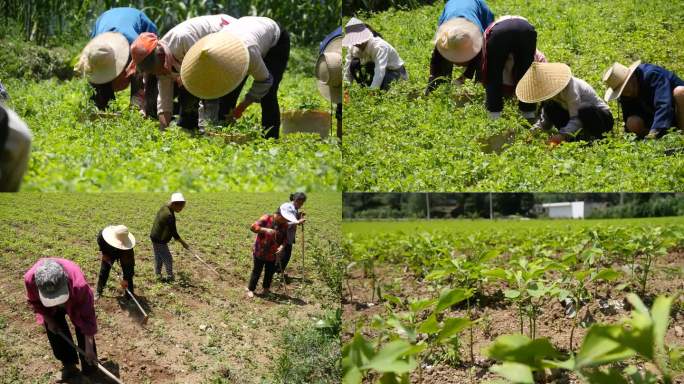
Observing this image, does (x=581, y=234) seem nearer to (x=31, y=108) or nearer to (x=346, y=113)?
(x=346, y=113)

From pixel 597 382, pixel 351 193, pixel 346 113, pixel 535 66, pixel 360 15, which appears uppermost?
pixel 360 15

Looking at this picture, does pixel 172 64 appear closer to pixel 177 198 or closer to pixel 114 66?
pixel 114 66

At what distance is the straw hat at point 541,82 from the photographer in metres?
3.47

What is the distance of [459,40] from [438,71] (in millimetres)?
271

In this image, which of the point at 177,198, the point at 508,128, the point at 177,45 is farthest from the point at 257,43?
the point at 508,128

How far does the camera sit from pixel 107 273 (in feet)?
11.9

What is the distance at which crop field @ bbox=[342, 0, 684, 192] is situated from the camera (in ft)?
9.86

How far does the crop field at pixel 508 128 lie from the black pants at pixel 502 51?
0.27ft

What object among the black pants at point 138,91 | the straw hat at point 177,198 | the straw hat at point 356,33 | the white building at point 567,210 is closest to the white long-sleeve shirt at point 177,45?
the black pants at point 138,91

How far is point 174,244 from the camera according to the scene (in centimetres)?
381

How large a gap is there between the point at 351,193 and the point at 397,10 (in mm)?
1395

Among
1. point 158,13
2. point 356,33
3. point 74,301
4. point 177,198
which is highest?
point 158,13

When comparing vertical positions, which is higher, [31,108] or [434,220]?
[31,108]

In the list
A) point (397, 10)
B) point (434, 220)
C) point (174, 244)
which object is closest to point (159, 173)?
point (174, 244)
